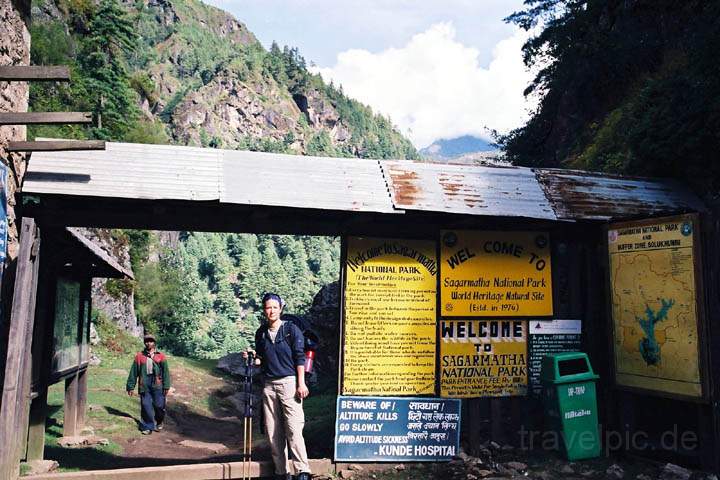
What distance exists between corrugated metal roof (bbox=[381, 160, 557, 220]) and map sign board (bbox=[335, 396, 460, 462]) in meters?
2.66

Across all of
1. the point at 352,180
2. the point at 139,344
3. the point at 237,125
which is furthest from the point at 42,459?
the point at 237,125

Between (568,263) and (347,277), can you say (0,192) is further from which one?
(568,263)

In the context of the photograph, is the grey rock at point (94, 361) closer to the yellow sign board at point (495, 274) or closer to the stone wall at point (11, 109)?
the stone wall at point (11, 109)

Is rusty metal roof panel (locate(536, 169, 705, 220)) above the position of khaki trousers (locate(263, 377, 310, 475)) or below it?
above

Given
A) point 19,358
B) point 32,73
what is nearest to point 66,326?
point 19,358

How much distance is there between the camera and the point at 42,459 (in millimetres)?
8375

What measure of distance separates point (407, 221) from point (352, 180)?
1026 mm

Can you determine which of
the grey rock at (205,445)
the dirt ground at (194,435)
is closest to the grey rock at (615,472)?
the dirt ground at (194,435)

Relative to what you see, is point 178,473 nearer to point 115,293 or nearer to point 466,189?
point 466,189

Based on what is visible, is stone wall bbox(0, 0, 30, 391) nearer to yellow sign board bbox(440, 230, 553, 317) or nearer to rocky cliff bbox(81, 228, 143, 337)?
yellow sign board bbox(440, 230, 553, 317)

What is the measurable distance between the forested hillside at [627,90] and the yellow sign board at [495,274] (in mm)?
3228

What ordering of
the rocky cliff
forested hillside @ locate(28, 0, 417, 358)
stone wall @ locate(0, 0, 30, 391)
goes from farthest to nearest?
forested hillside @ locate(28, 0, 417, 358) < the rocky cliff < stone wall @ locate(0, 0, 30, 391)

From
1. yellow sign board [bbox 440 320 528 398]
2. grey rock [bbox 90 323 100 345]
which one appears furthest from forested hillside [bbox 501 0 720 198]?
grey rock [bbox 90 323 100 345]

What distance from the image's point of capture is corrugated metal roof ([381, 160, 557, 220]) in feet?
24.4
